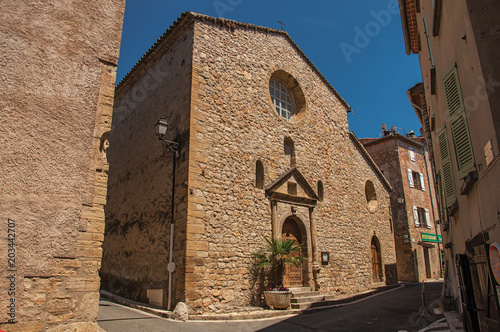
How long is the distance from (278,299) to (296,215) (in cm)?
302

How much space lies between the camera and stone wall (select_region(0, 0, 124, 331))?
3.95 meters

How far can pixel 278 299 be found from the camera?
27.3ft

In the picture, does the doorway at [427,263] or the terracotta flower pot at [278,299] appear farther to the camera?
the doorway at [427,263]

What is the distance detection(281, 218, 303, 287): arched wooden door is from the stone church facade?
0.18ft

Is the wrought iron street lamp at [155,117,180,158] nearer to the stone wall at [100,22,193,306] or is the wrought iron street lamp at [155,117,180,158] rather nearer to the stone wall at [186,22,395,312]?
the stone wall at [100,22,193,306]

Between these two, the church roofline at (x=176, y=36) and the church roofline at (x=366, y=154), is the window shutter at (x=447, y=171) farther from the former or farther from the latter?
the church roofline at (x=366, y=154)

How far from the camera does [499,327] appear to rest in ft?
11.1

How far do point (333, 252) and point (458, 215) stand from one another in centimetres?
620

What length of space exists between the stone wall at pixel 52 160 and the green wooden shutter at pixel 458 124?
483cm

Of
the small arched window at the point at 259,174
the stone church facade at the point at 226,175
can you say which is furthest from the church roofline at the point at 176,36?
the small arched window at the point at 259,174

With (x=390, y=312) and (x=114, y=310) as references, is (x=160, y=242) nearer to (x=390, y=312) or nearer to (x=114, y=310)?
(x=114, y=310)

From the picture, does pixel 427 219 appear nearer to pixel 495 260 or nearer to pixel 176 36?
pixel 176 36

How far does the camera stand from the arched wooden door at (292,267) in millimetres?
10086

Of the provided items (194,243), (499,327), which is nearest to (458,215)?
(499,327)
